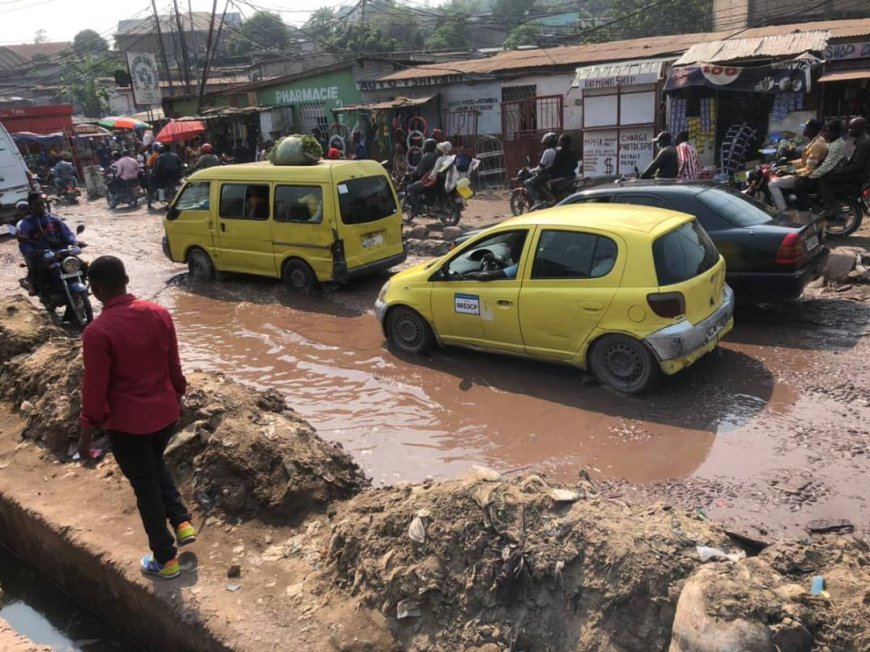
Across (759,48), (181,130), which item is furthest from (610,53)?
(181,130)

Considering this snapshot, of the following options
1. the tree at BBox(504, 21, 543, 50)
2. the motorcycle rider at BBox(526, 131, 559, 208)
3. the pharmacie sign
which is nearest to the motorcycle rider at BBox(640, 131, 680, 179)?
the motorcycle rider at BBox(526, 131, 559, 208)

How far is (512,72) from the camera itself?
780 inches

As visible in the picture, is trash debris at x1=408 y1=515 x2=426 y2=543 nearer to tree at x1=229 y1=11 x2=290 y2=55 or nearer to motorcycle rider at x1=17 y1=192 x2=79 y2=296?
motorcycle rider at x1=17 y1=192 x2=79 y2=296

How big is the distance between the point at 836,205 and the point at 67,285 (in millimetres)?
10962

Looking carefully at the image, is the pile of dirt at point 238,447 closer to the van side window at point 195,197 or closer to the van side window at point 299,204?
the van side window at point 299,204

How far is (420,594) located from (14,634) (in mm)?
2264

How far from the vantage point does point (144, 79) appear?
99.1ft

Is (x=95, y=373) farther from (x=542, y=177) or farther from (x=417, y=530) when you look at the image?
(x=542, y=177)

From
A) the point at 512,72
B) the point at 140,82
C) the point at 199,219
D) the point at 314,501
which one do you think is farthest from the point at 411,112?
the point at 314,501

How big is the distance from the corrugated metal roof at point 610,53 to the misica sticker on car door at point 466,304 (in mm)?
12532

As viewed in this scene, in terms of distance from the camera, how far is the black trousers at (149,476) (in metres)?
3.79

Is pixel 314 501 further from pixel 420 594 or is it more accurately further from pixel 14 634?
pixel 14 634

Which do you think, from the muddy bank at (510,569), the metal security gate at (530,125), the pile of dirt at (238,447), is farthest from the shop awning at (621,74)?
the muddy bank at (510,569)

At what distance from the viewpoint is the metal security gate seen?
19312 millimetres
